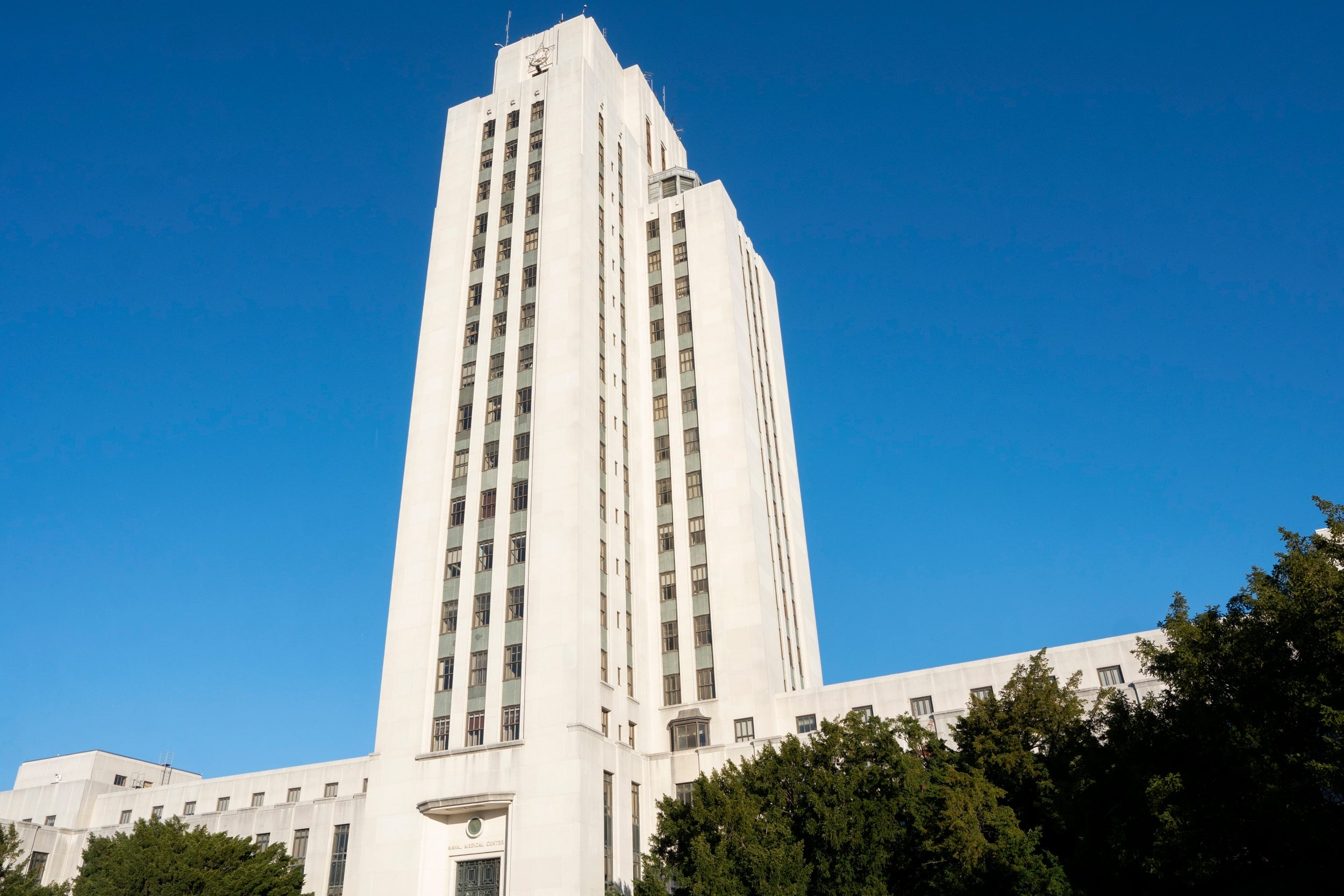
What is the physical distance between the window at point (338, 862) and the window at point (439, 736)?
1224 centimetres

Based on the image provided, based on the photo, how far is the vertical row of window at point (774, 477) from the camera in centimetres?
7756

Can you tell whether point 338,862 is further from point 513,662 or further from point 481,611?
point 481,611

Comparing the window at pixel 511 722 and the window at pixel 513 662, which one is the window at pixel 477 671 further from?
the window at pixel 511 722

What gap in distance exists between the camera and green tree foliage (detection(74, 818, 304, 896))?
52.8 meters

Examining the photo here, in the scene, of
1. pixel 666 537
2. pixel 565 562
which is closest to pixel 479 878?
pixel 565 562

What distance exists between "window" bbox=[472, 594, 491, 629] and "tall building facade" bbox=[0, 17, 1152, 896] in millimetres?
309

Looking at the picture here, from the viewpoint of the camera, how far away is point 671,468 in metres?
79.4

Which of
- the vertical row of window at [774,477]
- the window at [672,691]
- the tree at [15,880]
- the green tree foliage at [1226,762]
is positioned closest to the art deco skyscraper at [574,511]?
the window at [672,691]

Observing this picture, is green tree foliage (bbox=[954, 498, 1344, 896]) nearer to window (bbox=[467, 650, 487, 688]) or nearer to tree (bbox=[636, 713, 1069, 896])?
tree (bbox=[636, 713, 1069, 896])

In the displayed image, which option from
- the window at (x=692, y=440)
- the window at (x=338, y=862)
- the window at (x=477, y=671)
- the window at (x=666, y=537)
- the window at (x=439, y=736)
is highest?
the window at (x=692, y=440)

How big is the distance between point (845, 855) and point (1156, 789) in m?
13.5

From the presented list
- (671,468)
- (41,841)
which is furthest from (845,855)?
(41,841)

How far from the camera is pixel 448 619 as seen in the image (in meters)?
66.4

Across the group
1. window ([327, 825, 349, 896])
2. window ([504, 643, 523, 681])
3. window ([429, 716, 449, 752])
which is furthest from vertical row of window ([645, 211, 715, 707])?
window ([327, 825, 349, 896])
